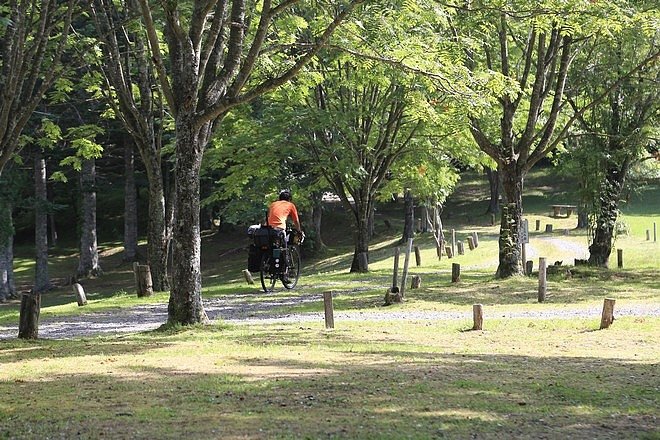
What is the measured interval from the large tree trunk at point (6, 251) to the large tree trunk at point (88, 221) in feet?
13.0

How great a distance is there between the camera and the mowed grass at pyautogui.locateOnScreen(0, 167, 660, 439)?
6672 mm

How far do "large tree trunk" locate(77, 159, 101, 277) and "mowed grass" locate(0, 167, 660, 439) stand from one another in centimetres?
1942

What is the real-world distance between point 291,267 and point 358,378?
10.9m

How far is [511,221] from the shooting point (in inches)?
921

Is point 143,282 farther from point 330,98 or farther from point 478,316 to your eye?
point 478,316

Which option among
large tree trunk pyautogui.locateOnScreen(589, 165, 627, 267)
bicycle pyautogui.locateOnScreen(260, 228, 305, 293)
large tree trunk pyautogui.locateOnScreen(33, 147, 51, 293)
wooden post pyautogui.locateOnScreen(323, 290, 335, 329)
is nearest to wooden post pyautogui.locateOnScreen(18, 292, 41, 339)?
wooden post pyautogui.locateOnScreen(323, 290, 335, 329)

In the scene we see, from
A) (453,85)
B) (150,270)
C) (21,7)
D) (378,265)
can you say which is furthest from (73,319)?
(378,265)

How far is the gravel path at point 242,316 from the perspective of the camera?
1534 centimetres

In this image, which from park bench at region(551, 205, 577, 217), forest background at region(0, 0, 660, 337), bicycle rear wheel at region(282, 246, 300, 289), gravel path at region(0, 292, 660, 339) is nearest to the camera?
forest background at region(0, 0, 660, 337)

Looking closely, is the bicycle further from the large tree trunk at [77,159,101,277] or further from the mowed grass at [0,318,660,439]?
the large tree trunk at [77,159,101,277]

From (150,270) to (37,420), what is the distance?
15.9 metres

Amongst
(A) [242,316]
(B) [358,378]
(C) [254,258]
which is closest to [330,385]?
(B) [358,378]

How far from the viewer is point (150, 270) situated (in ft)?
74.3

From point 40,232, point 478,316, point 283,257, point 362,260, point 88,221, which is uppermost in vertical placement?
point 88,221
